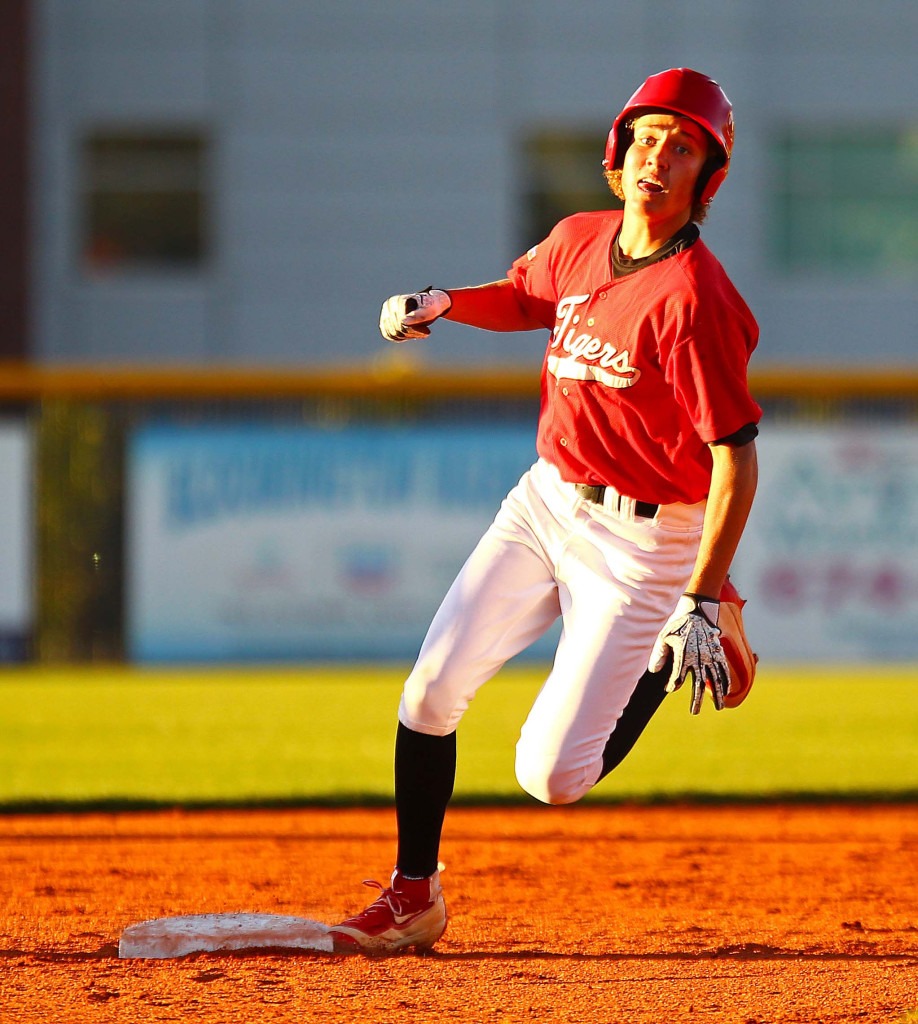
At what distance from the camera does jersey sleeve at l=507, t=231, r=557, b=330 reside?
3787 mm

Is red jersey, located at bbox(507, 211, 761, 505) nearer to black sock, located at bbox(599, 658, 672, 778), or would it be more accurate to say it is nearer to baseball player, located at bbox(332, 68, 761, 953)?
baseball player, located at bbox(332, 68, 761, 953)

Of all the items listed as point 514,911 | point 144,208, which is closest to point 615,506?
point 514,911

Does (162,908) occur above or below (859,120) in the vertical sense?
below

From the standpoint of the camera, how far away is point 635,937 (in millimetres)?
3906

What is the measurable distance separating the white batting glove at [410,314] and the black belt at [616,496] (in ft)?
1.82

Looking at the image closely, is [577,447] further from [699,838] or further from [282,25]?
[282,25]

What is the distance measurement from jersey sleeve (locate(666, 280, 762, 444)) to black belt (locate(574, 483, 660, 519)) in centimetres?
31

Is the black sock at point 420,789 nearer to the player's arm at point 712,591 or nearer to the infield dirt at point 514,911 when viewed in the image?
the infield dirt at point 514,911

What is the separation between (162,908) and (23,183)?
14.2m

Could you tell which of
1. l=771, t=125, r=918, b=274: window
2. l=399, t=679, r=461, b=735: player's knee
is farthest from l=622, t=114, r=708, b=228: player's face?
l=771, t=125, r=918, b=274: window

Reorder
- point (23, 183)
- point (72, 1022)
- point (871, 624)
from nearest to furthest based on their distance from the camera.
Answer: point (72, 1022) → point (871, 624) → point (23, 183)

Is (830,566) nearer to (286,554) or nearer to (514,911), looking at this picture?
(286,554)

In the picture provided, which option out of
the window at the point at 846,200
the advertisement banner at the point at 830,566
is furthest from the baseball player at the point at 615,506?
the window at the point at 846,200

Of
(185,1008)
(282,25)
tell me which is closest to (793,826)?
(185,1008)
